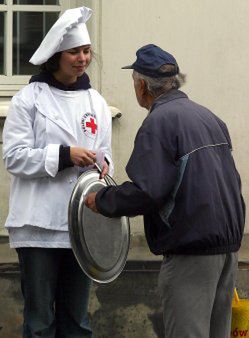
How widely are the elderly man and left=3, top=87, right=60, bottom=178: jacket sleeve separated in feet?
1.23

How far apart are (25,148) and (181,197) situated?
0.97 meters

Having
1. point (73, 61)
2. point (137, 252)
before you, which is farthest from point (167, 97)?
point (137, 252)

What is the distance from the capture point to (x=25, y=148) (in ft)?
17.2

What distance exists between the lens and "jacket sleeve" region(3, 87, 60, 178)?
5.20 m

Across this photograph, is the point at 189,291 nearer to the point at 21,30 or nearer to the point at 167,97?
the point at 167,97

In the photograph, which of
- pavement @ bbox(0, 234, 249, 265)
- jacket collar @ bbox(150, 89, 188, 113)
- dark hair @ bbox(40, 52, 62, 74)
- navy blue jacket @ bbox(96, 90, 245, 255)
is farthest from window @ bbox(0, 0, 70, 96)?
navy blue jacket @ bbox(96, 90, 245, 255)

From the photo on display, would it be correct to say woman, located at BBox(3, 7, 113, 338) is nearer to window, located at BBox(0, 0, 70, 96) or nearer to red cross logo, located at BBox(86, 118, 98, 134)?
red cross logo, located at BBox(86, 118, 98, 134)

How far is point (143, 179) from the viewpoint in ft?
15.1

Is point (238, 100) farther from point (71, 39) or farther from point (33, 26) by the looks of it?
point (71, 39)

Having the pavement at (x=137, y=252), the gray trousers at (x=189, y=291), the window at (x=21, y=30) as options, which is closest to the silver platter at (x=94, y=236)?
the gray trousers at (x=189, y=291)

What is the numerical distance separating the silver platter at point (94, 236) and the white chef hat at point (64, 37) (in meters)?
0.64

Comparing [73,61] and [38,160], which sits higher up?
[73,61]

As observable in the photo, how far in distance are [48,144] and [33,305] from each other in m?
0.81

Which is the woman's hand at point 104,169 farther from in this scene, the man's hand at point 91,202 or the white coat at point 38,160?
the man's hand at point 91,202
